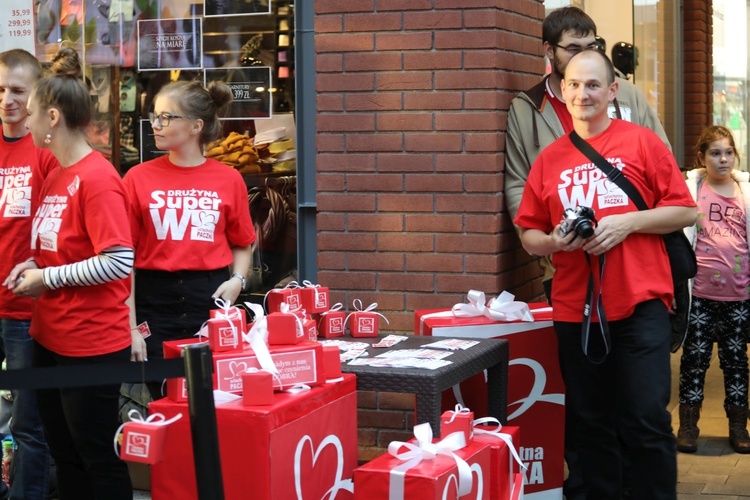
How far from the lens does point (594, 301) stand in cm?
435

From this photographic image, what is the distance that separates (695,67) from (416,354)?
10795 mm

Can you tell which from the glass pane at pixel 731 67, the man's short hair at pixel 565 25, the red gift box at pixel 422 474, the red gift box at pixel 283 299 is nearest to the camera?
the red gift box at pixel 422 474

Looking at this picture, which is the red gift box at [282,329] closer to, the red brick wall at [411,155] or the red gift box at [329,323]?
the red gift box at [329,323]

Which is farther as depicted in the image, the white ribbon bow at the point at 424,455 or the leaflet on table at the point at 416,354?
the leaflet on table at the point at 416,354

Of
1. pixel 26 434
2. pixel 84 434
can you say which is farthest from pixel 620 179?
pixel 26 434

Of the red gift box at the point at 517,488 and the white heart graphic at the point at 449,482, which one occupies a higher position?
the white heart graphic at the point at 449,482

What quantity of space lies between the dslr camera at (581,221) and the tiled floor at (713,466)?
196cm

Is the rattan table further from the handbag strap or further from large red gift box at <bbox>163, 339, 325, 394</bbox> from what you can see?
the handbag strap

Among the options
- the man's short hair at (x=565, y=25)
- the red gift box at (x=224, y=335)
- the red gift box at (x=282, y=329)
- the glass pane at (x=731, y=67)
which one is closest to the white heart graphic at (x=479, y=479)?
the red gift box at (x=282, y=329)

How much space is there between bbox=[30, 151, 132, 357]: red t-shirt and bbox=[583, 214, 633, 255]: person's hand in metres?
1.71

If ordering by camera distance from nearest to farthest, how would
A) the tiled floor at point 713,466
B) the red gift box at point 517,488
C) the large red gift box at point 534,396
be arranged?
the red gift box at point 517,488, the large red gift box at point 534,396, the tiled floor at point 713,466

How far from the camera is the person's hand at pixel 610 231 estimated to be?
4242 mm

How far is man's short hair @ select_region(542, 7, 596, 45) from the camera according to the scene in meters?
5.31

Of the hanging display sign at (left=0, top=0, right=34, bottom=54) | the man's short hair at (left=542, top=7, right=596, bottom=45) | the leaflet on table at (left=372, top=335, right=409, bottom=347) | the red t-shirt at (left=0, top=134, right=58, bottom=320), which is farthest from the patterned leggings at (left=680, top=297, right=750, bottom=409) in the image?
the hanging display sign at (left=0, top=0, right=34, bottom=54)
